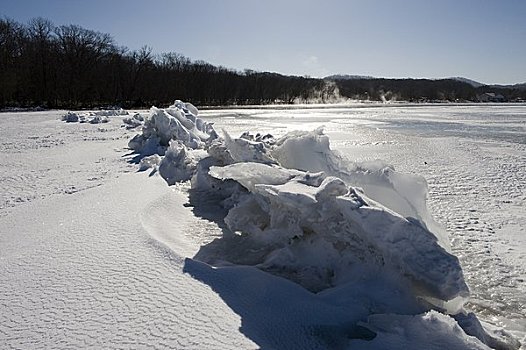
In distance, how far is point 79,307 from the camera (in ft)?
9.55

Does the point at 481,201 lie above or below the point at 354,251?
below

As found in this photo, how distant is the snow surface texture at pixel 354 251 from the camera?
2988 millimetres

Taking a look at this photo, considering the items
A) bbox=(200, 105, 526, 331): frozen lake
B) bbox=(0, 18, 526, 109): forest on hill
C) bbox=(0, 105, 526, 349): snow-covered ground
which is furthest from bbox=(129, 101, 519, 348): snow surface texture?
bbox=(0, 18, 526, 109): forest on hill

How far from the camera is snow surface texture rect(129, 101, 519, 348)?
2988 mm

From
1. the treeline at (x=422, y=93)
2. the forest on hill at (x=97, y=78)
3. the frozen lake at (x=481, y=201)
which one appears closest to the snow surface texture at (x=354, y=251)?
the frozen lake at (x=481, y=201)

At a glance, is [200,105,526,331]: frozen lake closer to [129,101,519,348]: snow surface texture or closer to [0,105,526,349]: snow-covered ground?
[0,105,526,349]: snow-covered ground

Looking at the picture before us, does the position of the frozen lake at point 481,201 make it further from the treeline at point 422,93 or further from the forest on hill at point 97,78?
the treeline at point 422,93

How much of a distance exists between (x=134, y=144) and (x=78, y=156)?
172 centimetres

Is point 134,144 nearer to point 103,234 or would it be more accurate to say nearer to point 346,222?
point 103,234

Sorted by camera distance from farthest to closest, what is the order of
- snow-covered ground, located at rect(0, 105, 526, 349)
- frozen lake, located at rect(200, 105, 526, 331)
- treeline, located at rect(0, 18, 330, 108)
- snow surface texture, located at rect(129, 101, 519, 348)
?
treeline, located at rect(0, 18, 330, 108), frozen lake, located at rect(200, 105, 526, 331), snow surface texture, located at rect(129, 101, 519, 348), snow-covered ground, located at rect(0, 105, 526, 349)

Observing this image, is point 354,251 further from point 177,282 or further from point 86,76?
point 86,76

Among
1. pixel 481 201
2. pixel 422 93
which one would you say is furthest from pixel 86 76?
pixel 422 93

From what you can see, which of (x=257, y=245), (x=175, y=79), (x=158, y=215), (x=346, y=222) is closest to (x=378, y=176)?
(x=346, y=222)

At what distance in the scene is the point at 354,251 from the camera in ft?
11.9
